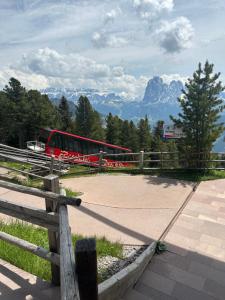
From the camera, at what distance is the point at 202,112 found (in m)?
12.9

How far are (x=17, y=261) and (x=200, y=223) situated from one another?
4734mm

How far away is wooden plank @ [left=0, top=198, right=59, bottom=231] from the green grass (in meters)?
0.79

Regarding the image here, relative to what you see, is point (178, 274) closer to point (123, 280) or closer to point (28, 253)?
point (123, 280)

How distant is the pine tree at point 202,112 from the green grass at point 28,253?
8350mm

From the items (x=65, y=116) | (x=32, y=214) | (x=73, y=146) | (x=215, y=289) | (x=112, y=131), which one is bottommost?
(x=215, y=289)

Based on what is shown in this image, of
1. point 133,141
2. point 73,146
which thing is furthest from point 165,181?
point 133,141

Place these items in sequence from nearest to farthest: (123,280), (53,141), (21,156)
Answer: (123,280), (21,156), (53,141)

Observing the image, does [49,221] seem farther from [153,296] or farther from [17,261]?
[153,296]

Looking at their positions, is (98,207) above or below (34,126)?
below

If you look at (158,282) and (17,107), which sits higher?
(17,107)

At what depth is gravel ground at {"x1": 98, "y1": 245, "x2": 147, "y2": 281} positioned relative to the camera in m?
4.82

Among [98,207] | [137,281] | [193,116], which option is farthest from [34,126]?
[137,281]

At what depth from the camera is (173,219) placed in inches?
305

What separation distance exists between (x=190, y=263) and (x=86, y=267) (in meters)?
4.20
